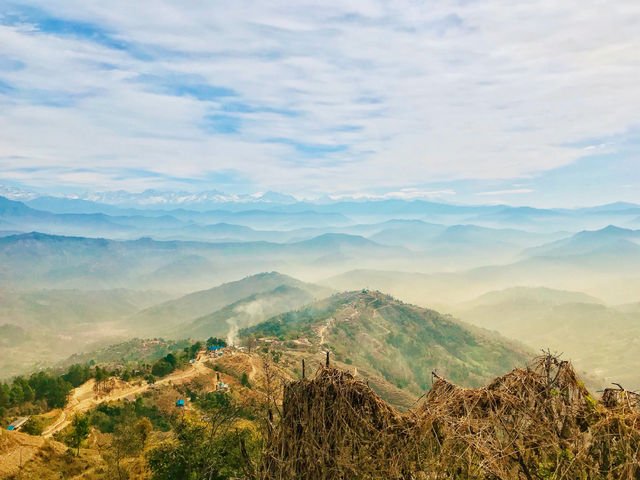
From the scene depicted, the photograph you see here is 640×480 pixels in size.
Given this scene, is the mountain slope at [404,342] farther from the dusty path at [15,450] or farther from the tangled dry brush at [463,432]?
the tangled dry brush at [463,432]

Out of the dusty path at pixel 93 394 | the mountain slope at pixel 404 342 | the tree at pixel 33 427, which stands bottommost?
the mountain slope at pixel 404 342

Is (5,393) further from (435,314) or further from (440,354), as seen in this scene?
(435,314)

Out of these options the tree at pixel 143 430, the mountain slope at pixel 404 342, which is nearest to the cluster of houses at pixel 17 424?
the tree at pixel 143 430

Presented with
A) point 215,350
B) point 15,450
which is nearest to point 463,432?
point 15,450

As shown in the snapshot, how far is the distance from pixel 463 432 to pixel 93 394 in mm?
61231

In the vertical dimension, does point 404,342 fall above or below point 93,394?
below

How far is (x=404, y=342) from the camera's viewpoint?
5290 inches

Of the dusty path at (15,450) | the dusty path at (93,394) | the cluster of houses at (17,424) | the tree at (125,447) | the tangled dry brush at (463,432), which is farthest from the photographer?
the dusty path at (93,394)

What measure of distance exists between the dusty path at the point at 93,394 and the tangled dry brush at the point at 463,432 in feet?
136

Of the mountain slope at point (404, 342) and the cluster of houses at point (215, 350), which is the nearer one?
the cluster of houses at point (215, 350)

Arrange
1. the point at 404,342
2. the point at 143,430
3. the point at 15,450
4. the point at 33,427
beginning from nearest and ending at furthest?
the point at 15,450 < the point at 143,430 < the point at 33,427 < the point at 404,342

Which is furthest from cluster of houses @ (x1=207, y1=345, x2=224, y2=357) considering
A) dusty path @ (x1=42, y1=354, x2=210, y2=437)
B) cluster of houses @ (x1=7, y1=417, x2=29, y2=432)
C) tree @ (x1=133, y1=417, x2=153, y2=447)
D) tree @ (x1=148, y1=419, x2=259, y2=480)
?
tree @ (x1=148, y1=419, x2=259, y2=480)

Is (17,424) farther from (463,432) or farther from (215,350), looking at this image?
(463,432)

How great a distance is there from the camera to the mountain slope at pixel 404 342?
381ft
